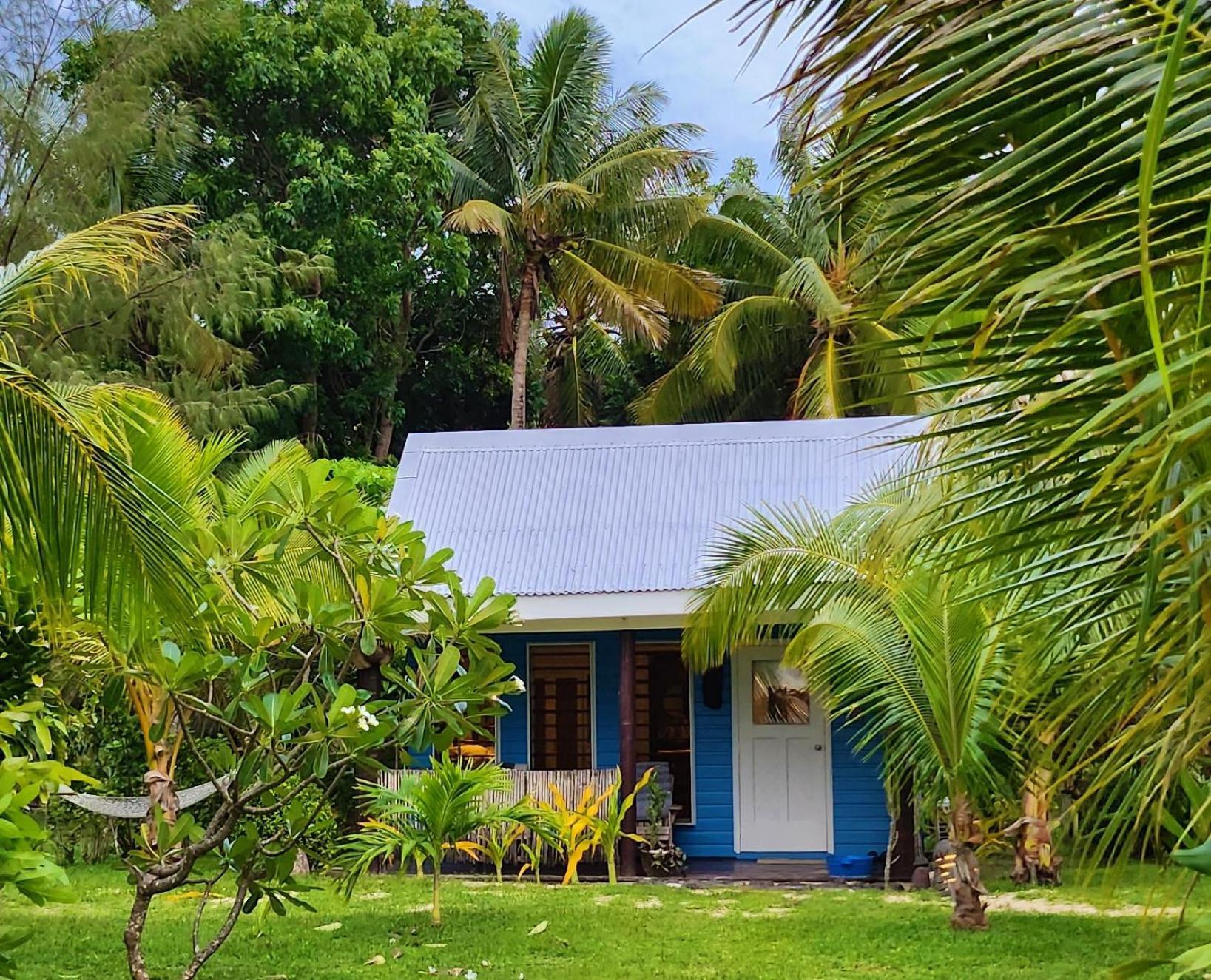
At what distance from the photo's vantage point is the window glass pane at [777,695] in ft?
41.3

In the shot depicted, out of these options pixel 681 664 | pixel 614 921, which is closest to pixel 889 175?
pixel 614 921

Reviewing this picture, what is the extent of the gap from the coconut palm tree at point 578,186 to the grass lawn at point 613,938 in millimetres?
11777

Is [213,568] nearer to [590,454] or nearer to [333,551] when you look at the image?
[333,551]

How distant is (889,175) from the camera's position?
185cm

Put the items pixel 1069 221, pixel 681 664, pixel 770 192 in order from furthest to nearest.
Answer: pixel 770 192
pixel 681 664
pixel 1069 221

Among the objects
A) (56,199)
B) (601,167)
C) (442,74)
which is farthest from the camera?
(442,74)

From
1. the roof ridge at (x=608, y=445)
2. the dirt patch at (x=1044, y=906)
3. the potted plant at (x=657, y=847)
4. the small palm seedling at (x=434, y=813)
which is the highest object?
the roof ridge at (x=608, y=445)

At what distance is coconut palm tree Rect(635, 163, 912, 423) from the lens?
64.0 ft

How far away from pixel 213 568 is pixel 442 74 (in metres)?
17.9

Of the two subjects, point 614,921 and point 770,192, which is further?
point 770,192

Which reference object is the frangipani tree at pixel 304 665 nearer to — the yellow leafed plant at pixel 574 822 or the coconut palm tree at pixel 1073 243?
the coconut palm tree at pixel 1073 243

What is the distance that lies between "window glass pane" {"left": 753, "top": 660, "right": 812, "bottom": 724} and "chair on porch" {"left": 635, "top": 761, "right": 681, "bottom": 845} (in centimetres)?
116

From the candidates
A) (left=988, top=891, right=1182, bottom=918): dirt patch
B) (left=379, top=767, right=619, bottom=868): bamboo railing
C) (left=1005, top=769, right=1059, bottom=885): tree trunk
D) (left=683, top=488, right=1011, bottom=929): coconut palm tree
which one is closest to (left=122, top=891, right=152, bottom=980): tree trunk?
(left=683, top=488, right=1011, bottom=929): coconut palm tree

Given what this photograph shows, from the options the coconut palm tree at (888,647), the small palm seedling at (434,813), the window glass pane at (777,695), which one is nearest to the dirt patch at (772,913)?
the coconut palm tree at (888,647)
